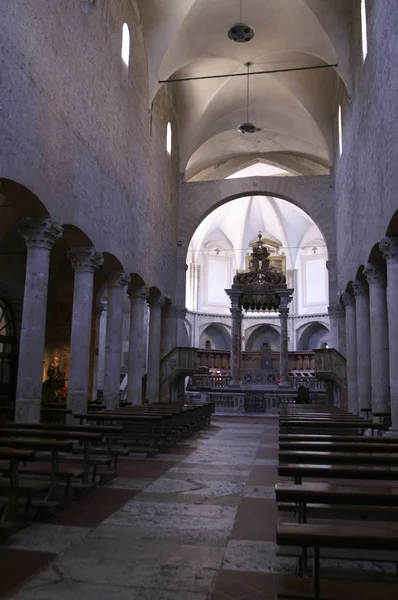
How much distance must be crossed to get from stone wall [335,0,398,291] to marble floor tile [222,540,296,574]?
830 cm

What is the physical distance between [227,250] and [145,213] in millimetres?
27506

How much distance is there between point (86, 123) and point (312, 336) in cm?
3508

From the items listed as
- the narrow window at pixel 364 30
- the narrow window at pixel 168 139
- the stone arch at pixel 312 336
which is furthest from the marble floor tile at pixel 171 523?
the stone arch at pixel 312 336

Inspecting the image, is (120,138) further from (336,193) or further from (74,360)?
(336,193)

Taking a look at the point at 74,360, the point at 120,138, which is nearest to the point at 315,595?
the point at 74,360

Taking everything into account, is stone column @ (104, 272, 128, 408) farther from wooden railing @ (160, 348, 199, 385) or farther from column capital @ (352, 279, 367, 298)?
column capital @ (352, 279, 367, 298)

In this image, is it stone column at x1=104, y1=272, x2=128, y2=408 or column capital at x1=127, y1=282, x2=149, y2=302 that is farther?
column capital at x1=127, y1=282, x2=149, y2=302

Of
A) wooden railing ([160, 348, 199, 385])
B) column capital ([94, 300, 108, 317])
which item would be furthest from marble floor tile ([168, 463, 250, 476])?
column capital ([94, 300, 108, 317])

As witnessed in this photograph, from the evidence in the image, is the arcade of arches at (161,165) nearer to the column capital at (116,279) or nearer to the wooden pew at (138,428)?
the column capital at (116,279)

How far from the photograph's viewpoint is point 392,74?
1135cm

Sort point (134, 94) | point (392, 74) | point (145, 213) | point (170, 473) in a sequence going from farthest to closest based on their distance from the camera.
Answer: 1. point (145, 213)
2. point (134, 94)
3. point (392, 74)
4. point (170, 473)

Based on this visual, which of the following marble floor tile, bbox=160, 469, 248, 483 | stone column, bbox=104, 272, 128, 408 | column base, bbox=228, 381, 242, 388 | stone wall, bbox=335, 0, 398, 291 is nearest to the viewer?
marble floor tile, bbox=160, 469, 248, 483

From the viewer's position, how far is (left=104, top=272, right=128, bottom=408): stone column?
16.1m

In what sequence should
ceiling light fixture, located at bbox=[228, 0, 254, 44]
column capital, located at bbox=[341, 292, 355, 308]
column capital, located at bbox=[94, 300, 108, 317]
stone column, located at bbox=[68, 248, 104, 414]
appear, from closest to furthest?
1. stone column, located at bbox=[68, 248, 104, 414]
2. ceiling light fixture, located at bbox=[228, 0, 254, 44]
3. column capital, located at bbox=[341, 292, 355, 308]
4. column capital, located at bbox=[94, 300, 108, 317]
